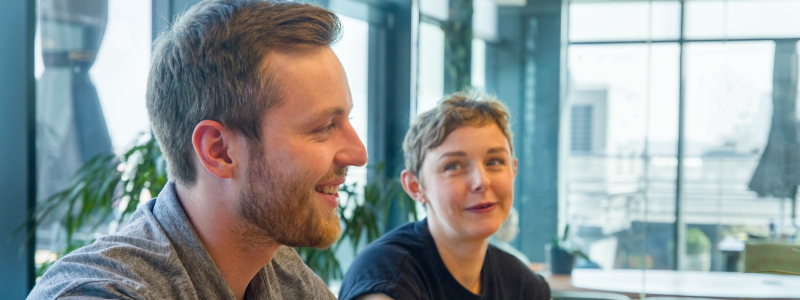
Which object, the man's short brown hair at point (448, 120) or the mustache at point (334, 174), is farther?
the man's short brown hair at point (448, 120)

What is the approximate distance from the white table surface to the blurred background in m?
0.07

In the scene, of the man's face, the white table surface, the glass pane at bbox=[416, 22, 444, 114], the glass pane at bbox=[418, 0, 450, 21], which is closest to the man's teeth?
the man's face

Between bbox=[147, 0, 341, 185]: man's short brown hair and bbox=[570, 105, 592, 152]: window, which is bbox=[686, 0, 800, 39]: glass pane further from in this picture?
bbox=[147, 0, 341, 185]: man's short brown hair

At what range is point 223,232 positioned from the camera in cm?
91

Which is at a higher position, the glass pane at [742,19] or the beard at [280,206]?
the glass pane at [742,19]

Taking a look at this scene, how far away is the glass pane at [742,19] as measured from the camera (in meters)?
3.73

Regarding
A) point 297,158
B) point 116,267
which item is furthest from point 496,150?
point 116,267

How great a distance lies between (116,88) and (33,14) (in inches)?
18.5

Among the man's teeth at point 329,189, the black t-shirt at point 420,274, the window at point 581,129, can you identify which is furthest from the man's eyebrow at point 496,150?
the window at point 581,129

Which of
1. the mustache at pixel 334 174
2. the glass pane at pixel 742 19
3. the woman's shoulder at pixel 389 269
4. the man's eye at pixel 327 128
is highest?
the glass pane at pixel 742 19

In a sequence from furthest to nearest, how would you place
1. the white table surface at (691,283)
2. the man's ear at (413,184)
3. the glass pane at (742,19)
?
1. the glass pane at (742,19)
2. the white table surface at (691,283)
3. the man's ear at (413,184)

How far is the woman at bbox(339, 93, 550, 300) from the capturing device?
1.58 m

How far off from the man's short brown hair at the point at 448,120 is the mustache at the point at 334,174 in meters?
0.71

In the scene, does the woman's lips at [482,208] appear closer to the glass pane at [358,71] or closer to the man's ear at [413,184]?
the man's ear at [413,184]
